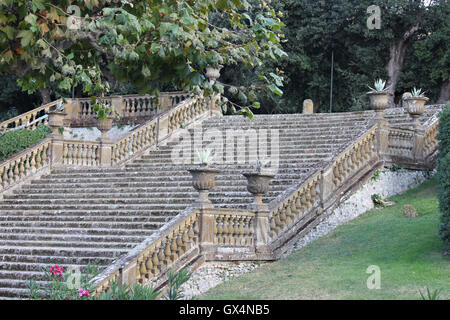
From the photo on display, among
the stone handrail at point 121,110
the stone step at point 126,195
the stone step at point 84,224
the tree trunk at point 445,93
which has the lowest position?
the stone step at point 84,224

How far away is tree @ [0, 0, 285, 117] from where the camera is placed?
31.0 feet

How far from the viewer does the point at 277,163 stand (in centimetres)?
1791

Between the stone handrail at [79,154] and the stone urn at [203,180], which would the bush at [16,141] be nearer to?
the stone handrail at [79,154]

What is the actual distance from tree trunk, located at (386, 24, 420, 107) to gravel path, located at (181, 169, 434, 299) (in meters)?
14.6

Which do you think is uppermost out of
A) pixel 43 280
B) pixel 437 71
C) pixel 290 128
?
pixel 437 71

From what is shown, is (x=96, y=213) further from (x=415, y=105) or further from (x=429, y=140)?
(x=429, y=140)

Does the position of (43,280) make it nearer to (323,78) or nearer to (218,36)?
(218,36)

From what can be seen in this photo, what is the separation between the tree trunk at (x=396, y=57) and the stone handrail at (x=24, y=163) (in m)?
17.3

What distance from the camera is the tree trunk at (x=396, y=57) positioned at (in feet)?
105

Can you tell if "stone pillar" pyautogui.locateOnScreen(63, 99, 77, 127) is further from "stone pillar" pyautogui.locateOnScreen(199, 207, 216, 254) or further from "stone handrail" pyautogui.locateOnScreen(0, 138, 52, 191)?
"stone pillar" pyautogui.locateOnScreen(199, 207, 216, 254)

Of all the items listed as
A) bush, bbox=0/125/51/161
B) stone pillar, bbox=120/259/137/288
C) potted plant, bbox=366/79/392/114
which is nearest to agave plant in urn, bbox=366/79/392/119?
potted plant, bbox=366/79/392/114
